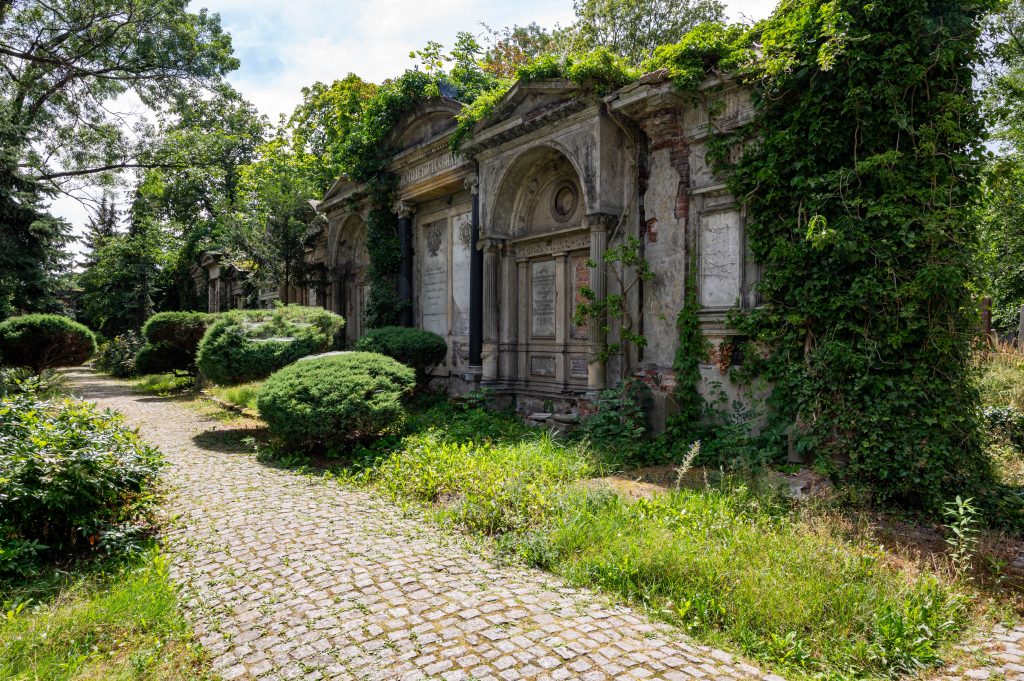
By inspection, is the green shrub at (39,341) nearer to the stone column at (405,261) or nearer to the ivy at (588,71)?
the stone column at (405,261)

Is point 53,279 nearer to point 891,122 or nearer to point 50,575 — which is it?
point 50,575

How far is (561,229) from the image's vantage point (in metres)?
10.1

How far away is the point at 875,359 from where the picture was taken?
596 cm

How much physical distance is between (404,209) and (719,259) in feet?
26.9

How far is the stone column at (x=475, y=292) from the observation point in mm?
11398

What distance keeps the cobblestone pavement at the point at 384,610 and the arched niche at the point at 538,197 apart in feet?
21.0

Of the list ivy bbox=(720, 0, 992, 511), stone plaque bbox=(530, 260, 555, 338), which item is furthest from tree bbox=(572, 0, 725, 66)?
ivy bbox=(720, 0, 992, 511)

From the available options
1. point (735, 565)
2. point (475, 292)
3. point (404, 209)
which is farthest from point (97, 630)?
point (404, 209)

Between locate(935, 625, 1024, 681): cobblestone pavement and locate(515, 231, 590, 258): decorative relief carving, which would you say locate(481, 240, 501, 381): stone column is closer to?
locate(515, 231, 590, 258): decorative relief carving

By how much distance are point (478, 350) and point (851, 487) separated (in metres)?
7.13

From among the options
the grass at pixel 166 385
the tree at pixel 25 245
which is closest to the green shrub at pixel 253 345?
the grass at pixel 166 385

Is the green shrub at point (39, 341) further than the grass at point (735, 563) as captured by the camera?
Yes

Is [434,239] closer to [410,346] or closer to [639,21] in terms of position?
[410,346]

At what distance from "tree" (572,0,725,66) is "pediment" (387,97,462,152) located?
40.1 feet
